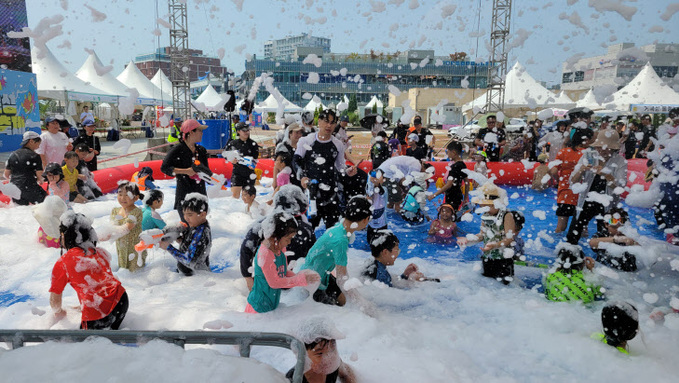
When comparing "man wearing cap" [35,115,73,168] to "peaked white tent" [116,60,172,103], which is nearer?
"man wearing cap" [35,115,73,168]

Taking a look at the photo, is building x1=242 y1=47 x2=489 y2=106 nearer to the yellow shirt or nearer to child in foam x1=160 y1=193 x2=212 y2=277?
the yellow shirt

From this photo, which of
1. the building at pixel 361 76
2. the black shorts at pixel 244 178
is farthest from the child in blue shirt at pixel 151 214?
the building at pixel 361 76

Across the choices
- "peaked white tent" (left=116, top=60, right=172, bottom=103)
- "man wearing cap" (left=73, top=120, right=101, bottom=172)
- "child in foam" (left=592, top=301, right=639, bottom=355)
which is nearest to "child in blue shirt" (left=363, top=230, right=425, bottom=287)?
"child in foam" (left=592, top=301, right=639, bottom=355)

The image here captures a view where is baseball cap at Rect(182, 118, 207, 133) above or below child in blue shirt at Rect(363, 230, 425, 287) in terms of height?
above

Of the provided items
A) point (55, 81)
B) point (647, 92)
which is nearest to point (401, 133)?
point (647, 92)

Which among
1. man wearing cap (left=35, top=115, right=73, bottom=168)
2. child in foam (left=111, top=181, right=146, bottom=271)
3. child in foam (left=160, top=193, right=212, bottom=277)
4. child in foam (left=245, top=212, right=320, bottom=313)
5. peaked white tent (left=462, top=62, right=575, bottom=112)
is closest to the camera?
child in foam (left=245, top=212, right=320, bottom=313)

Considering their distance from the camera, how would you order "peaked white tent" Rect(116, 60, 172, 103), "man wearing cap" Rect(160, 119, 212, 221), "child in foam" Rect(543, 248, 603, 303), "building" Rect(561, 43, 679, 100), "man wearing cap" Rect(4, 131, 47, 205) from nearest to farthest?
"child in foam" Rect(543, 248, 603, 303), "building" Rect(561, 43, 679, 100), "man wearing cap" Rect(160, 119, 212, 221), "man wearing cap" Rect(4, 131, 47, 205), "peaked white tent" Rect(116, 60, 172, 103)

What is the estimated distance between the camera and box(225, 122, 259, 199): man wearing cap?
7.22 metres

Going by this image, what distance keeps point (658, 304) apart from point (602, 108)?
57.6 feet

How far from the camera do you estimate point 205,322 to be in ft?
11.1

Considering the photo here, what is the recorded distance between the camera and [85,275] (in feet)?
9.88

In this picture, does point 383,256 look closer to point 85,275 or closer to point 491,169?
point 85,275

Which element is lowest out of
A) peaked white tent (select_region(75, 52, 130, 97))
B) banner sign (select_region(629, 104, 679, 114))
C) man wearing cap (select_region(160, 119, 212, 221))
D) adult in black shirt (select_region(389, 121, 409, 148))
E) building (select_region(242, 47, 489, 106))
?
man wearing cap (select_region(160, 119, 212, 221))

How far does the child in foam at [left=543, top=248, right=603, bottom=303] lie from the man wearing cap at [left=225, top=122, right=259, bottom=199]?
4.63 meters
